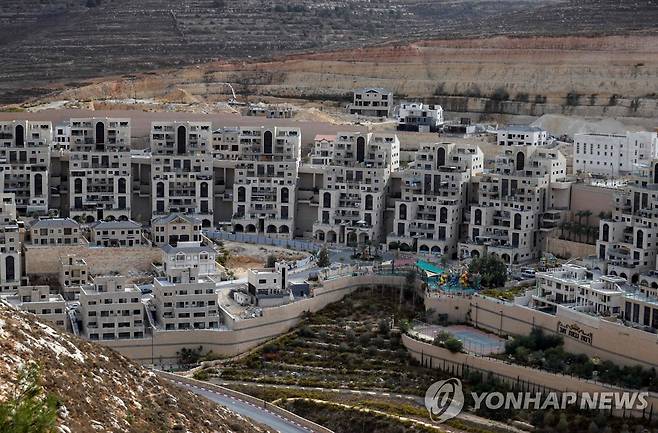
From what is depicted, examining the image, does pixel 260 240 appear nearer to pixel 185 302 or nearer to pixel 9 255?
pixel 9 255

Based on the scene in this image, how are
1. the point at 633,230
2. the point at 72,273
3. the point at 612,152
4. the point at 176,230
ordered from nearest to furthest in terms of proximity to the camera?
1. the point at 633,230
2. the point at 72,273
3. the point at 176,230
4. the point at 612,152

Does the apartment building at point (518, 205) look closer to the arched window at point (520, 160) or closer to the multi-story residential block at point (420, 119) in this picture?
the arched window at point (520, 160)

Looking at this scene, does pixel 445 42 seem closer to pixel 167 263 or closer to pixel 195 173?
pixel 195 173

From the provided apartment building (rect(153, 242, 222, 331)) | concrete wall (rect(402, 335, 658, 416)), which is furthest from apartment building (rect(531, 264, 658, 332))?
apartment building (rect(153, 242, 222, 331))

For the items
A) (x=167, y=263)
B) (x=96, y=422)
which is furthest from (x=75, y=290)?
(x=96, y=422)

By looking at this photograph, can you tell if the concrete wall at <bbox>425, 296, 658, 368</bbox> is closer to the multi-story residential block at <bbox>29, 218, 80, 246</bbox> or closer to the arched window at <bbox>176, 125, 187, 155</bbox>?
the multi-story residential block at <bbox>29, 218, 80, 246</bbox>

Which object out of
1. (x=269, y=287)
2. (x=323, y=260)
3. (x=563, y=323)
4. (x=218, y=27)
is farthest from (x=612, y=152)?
(x=218, y=27)
